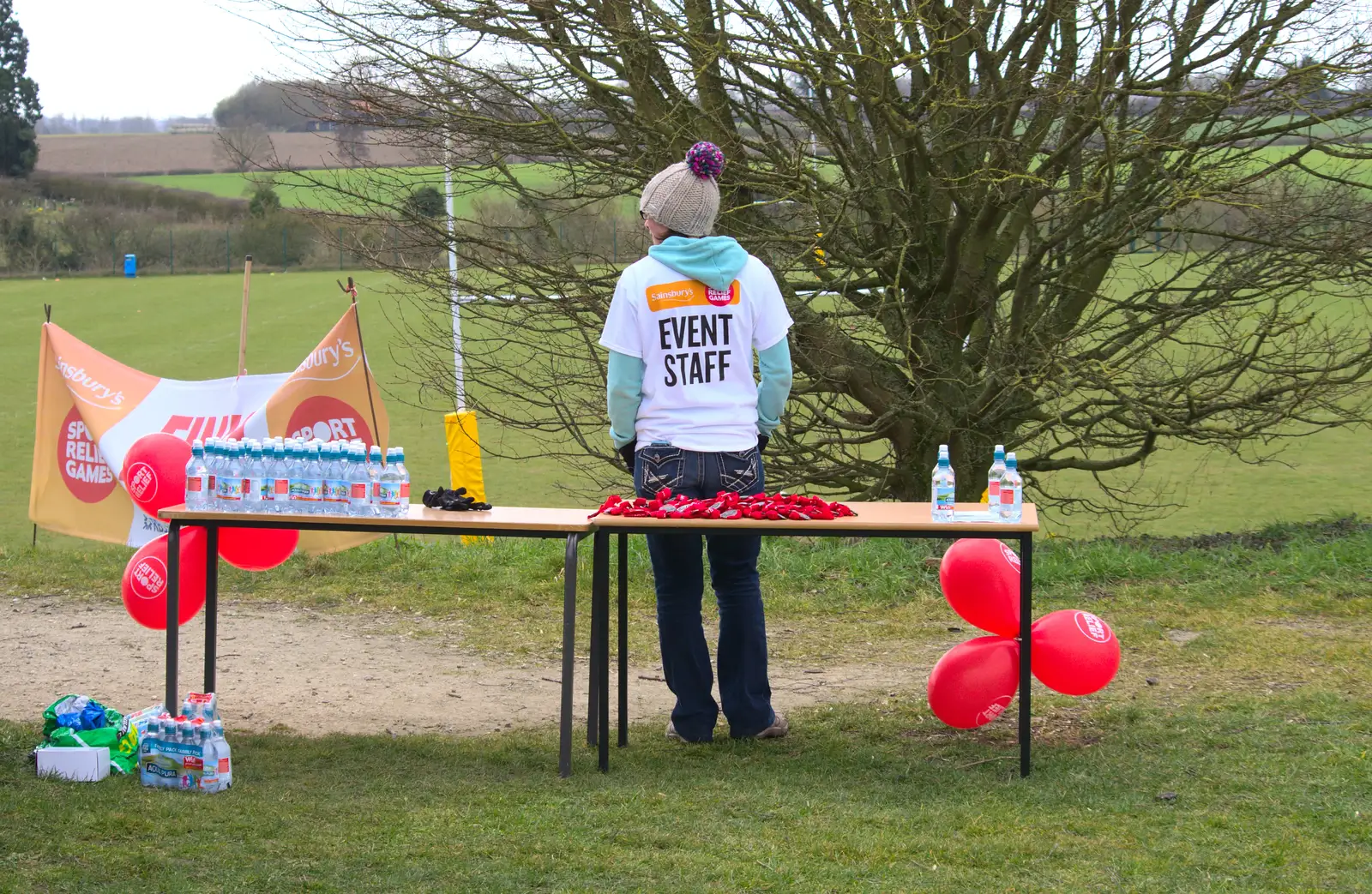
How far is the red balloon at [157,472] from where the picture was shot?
6.47 metres

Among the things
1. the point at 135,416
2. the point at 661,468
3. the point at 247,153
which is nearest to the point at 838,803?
the point at 661,468

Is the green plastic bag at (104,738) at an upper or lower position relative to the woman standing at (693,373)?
lower

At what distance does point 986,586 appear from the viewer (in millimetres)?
5098

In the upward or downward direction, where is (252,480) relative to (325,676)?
upward

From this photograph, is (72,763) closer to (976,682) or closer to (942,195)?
(976,682)

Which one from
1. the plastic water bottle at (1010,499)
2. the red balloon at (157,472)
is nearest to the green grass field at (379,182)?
the red balloon at (157,472)

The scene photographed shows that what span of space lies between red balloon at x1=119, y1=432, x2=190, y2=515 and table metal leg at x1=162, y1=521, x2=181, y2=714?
125 centimetres

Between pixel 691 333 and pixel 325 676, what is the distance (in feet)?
9.49

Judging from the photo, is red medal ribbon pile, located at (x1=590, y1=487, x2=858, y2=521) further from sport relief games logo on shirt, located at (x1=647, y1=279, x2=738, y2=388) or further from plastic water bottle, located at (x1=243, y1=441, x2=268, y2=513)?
plastic water bottle, located at (x1=243, y1=441, x2=268, y2=513)

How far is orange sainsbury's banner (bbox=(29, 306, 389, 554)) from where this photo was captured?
8805mm

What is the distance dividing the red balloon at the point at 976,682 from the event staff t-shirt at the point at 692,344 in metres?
1.08

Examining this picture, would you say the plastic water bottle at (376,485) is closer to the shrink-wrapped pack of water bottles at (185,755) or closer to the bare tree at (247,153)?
the shrink-wrapped pack of water bottles at (185,755)

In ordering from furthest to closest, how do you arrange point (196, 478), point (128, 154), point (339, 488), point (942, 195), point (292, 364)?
1. point (128, 154)
2. point (292, 364)
3. point (942, 195)
4. point (196, 478)
5. point (339, 488)

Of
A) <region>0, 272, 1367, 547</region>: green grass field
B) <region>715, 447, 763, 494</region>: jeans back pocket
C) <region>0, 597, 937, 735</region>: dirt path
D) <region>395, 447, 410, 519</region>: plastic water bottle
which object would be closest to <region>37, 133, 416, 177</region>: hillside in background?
<region>0, 272, 1367, 547</region>: green grass field
